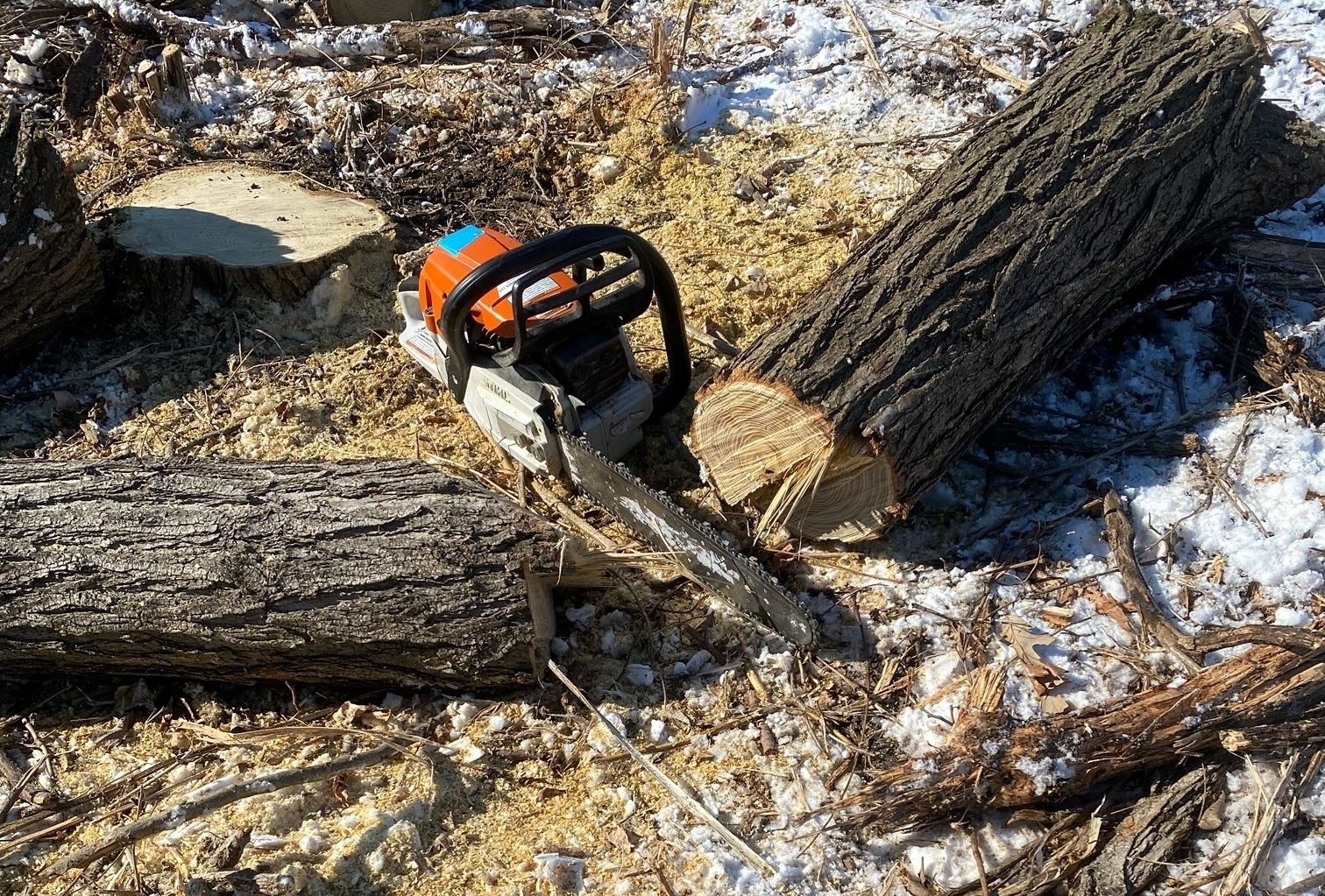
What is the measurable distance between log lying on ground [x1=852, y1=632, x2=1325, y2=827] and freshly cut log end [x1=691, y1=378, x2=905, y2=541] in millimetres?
720

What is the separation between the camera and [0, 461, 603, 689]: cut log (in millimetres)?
2871

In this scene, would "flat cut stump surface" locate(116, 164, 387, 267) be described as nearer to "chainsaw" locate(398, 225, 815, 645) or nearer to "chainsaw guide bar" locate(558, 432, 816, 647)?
"chainsaw" locate(398, 225, 815, 645)

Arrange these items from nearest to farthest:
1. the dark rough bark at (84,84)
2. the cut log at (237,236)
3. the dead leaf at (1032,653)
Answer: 1. the dead leaf at (1032,653)
2. the cut log at (237,236)
3. the dark rough bark at (84,84)

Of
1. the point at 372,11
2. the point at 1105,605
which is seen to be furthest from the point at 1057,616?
the point at 372,11

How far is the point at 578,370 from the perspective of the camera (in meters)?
3.16

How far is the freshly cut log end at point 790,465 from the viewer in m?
2.89

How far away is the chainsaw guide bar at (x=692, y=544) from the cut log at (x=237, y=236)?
5.79ft

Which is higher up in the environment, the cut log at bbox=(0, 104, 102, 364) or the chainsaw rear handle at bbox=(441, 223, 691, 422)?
the chainsaw rear handle at bbox=(441, 223, 691, 422)

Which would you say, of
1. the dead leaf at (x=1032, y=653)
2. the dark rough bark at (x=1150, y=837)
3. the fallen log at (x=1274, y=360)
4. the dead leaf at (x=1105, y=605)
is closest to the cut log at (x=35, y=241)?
the dead leaf at (x=1032, y=653)

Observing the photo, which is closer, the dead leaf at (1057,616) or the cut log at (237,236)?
the dead leaf at (1057,616)

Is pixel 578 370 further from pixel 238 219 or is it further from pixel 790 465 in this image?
pixel 238 219

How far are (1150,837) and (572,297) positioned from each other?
207cm

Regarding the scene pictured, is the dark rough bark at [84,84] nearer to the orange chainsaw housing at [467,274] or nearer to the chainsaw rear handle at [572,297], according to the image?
the orange chainsaw housing at [467,274]

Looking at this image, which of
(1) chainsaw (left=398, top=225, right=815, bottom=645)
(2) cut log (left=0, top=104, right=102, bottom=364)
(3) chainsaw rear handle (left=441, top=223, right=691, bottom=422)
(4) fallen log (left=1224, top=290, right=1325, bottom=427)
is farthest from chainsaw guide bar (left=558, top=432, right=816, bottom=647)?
(2) cut log (left=0, top=104, right=102, bottom=364)
